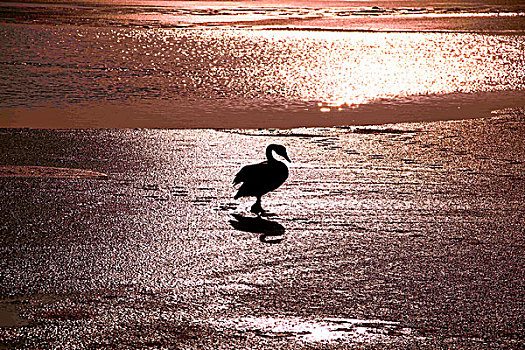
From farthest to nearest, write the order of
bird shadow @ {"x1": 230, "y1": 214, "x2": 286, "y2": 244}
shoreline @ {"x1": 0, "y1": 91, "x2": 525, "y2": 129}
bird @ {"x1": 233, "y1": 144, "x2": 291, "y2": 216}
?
shoreline @ {"x1": 0, "y1": 91, "x2": 525, "y2": 129}, bird @ {"x1": 233, "y1": 144, "x2": 291, "y2": 216}, bird shadow @ {"x1": 230, "y1": 214, "x2": 286, "y2": 244}

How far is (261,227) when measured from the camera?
7.16m

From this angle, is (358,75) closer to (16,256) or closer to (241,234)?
(241,234)

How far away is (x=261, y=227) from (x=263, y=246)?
0.56 m

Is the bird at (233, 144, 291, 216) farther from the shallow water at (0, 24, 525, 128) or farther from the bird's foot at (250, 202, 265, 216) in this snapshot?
the shallow water at (0, 24, 525, 128)

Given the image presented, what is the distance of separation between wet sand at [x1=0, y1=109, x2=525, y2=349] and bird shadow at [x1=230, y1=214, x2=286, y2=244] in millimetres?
32

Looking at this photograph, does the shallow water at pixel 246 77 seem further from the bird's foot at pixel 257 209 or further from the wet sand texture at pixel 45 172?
the bird's foot at pixel 257 209

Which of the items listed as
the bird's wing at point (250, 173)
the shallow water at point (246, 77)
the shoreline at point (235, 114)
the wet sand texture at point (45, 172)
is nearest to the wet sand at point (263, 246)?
the wet sand texture at point (45, 172)

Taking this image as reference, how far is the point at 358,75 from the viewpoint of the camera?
17422 mm

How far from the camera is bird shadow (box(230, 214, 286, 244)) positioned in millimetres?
6840

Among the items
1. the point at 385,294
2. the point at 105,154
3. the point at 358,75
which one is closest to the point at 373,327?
the point at 385,294

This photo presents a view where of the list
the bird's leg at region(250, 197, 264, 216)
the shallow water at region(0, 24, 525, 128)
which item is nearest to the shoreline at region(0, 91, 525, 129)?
the shallow water at region(0, 24, 525, 128)

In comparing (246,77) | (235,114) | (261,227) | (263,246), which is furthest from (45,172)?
(246,77)

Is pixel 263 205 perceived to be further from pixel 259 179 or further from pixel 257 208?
pixel 259 179

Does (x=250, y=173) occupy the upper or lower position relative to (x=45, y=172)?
lower
